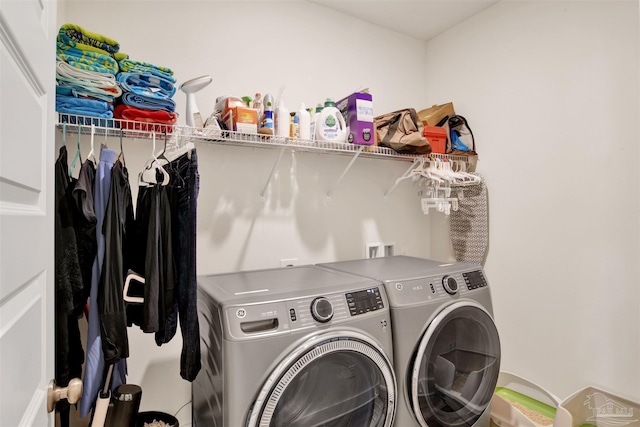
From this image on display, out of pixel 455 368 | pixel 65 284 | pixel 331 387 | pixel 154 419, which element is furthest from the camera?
pixel 455 368

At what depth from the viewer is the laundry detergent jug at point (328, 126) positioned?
1.85m

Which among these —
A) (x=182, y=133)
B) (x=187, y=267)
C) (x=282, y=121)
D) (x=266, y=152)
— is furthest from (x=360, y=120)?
(x=187, y=267)

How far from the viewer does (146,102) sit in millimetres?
1401

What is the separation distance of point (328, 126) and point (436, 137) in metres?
0.83

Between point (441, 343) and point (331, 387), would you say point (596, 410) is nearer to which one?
point (441, 343)

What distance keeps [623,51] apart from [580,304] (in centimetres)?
131

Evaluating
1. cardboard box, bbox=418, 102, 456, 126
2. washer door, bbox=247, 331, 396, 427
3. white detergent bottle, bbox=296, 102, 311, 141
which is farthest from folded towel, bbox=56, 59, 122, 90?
cardboard box, bbox=418, 102, 456, 126

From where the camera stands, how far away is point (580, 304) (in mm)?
1897

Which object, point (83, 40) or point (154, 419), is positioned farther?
point (154, 419)

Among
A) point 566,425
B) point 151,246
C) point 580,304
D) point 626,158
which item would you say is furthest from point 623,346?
point 151,246

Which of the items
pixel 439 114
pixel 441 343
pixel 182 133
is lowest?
pixel 441 343

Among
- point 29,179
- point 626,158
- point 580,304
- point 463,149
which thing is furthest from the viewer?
point 463,149

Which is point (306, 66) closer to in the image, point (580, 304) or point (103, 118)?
point (103, 118)

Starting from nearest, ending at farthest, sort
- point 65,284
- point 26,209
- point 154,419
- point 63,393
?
point 26,209 → point 63,393 → point 65,284 → point 154,419
